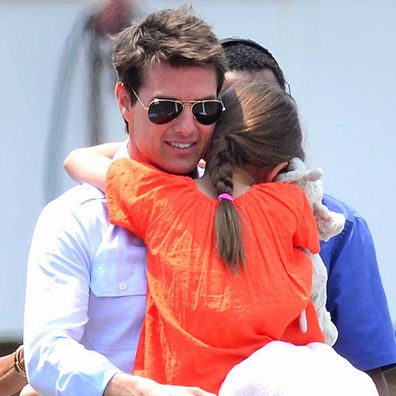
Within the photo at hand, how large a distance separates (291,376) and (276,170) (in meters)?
0.42

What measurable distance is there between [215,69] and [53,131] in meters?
1.84

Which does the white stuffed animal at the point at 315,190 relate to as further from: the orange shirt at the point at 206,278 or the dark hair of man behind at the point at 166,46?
the dark hair of man behind at the point at 166,46

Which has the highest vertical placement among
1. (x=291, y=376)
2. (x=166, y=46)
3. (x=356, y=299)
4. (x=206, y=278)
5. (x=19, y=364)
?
(x=166, y=46)

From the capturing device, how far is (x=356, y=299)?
2.15 m

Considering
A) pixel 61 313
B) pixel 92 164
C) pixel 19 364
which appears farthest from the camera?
pixel 19 364

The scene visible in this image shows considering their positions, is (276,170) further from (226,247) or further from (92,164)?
(92,164)

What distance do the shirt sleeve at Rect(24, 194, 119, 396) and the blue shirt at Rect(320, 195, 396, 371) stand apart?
61 cm

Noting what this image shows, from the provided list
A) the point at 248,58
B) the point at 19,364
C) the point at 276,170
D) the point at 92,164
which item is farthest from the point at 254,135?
the point at 19,364

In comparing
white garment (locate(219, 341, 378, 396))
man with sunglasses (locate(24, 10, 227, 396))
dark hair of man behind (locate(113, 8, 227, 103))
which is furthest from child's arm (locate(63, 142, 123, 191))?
white garment (locate(219, 341, 378, 396))

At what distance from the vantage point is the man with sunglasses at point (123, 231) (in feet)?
5.73

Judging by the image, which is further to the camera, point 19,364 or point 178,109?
point 19,364

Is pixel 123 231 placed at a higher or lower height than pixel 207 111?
lower

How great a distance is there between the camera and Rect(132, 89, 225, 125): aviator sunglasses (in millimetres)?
1806

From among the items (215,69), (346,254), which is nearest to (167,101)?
(215,69)
